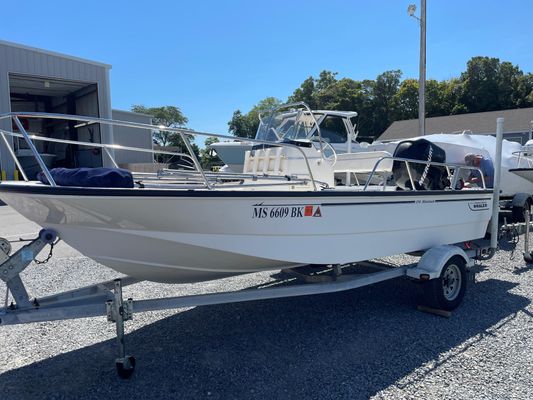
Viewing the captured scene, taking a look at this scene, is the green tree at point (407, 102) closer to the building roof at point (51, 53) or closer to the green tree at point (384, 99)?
the green tree at point (384, 99)

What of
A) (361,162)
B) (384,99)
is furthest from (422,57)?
(384,99)

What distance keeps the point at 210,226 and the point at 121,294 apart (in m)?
0.84

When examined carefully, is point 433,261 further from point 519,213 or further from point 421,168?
point 519,213

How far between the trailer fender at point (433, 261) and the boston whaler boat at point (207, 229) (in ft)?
0.03

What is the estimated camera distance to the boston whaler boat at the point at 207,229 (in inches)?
114

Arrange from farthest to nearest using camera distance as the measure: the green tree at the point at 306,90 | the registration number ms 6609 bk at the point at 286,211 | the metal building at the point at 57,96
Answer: the green tree at the point at 306,90 → the metal building at the point at 57,96 → the registration number ms 6609 bk at the point at 286,211

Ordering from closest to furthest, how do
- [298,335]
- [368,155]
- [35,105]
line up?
[298,335] → [368,155] → [35,105]

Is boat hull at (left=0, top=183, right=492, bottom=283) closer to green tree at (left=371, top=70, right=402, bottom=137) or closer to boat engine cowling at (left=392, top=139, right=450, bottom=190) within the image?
boat engine cowling at (left=392, top=139, right=450, bottom=190)

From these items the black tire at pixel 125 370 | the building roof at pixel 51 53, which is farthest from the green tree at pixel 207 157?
the building roof at pixel 51 53

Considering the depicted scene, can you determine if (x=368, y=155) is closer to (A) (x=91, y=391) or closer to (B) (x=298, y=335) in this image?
(B) (x=298, y=335)

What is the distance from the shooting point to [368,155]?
5.21 meters

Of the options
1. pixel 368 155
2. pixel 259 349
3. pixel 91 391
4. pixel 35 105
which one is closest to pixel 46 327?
pixel 91 391

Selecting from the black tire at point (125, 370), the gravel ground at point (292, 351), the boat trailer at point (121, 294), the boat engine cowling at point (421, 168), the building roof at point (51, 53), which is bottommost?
the gravel ground at point (292, 351)

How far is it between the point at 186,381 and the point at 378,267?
2602 millimetres
